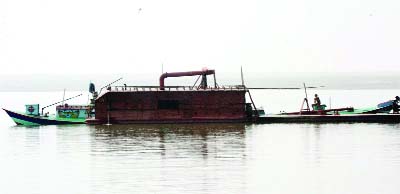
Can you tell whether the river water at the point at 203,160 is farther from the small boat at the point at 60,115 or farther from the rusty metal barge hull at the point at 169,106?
the small boat at the point at 60,115

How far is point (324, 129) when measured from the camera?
5647 cm

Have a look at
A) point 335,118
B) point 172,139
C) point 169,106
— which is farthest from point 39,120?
point 335,118

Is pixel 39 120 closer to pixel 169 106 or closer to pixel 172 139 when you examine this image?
pixel 169 106

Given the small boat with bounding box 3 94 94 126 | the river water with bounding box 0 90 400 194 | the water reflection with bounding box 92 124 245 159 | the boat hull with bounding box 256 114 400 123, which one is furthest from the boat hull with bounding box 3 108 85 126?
the boat hull with bounding box 256 114 400 123

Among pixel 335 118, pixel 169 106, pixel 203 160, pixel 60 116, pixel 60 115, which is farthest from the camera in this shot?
pixel 60 115

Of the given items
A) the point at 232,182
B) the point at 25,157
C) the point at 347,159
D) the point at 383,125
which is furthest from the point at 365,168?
the point at 383,125

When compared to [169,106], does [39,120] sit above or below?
below

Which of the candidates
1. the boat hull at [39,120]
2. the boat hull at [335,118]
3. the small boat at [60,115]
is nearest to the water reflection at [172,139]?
the boat hull at [335,118]

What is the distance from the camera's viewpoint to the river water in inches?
1136

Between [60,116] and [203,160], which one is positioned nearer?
[203,160]

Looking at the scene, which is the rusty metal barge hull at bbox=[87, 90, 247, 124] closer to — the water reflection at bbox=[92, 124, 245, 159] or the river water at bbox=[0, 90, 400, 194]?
the water reflection at bbox=[92, 124, 245, 159]

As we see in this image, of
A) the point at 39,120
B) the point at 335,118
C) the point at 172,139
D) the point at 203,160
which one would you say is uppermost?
the point at 39,120

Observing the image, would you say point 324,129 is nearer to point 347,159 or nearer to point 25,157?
point 347,159

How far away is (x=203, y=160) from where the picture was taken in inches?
1428
